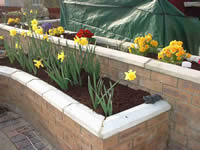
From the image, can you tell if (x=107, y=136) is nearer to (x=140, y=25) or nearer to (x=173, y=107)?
(x=173, y=107)

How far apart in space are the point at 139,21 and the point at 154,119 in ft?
7.94

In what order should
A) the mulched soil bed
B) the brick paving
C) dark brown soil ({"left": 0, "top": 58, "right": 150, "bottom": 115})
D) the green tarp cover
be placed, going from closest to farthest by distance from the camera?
dark brown soil ({"left": 0, "top": 58, "right": 150, "bottom": 115}), the brick paving, the mulched soil bed, the green tarp cover

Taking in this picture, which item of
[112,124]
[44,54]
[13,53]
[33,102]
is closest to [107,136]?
[112,124]

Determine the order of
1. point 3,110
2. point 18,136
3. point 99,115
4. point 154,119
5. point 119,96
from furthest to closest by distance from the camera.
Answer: point 3,110 < point 18,136 < point 119,96 < point 154,119 < point 99,115

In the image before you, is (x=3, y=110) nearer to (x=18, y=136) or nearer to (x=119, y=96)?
(x=18, y=136)

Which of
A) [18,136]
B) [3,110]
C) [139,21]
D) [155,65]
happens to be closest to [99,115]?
[155,65]

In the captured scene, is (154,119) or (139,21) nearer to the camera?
(154,119)

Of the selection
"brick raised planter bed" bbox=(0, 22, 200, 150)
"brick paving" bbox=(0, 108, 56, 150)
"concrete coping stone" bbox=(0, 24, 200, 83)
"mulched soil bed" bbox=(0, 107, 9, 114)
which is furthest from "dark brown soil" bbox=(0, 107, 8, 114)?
"concrete coping stone" bbox=(0, 24, 200, 83)

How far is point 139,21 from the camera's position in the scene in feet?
13.9

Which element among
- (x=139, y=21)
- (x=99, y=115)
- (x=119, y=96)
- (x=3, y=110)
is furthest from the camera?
(x=139, y=21)

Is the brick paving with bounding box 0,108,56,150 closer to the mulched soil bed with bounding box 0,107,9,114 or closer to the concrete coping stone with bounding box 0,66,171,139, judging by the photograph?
the mulched soil bed with bounding box 0,107,9,114

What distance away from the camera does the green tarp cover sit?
3.91 meters

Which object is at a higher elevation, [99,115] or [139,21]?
[139,21]

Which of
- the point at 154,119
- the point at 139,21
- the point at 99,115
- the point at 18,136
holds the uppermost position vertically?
the point at 139,21
